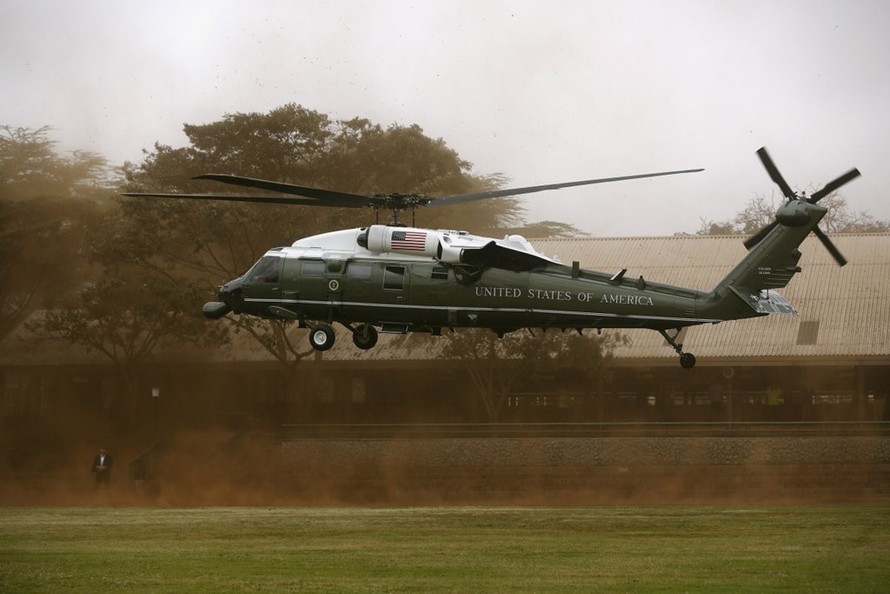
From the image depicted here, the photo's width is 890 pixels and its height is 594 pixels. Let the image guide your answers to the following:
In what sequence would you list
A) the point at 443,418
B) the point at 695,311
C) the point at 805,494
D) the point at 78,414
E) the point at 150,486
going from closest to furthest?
1. the point at 695,311
2. the point at 805,494
3. the point at 150,486
4. the point at 443,418
5. the point at 78,414

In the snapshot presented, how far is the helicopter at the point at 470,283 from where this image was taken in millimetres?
28484

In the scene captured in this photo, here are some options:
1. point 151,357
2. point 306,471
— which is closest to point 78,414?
point 151,357

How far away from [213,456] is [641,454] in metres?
17.7

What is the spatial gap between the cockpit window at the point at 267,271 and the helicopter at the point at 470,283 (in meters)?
0.02

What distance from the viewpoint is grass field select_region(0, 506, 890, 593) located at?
71.3 feet

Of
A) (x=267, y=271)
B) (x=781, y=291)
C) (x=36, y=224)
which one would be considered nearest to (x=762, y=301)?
(x=267, y=271)

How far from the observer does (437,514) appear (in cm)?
3575

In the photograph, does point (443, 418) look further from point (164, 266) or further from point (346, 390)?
point (164, 266)

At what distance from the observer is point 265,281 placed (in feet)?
102

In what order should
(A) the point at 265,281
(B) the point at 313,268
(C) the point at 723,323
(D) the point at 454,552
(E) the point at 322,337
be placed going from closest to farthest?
(D) the point at 454,552
(B) the point at 313,268
(A) the point at 265,281
(E) the point at 322,337
(C) the point at 723,323

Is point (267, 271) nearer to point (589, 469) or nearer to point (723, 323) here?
point (589, 469)

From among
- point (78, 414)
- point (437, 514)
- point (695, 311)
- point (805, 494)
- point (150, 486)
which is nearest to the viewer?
point (695, 311)

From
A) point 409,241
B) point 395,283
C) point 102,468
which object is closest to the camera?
point 395,283

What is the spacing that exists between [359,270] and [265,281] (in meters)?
2.29
